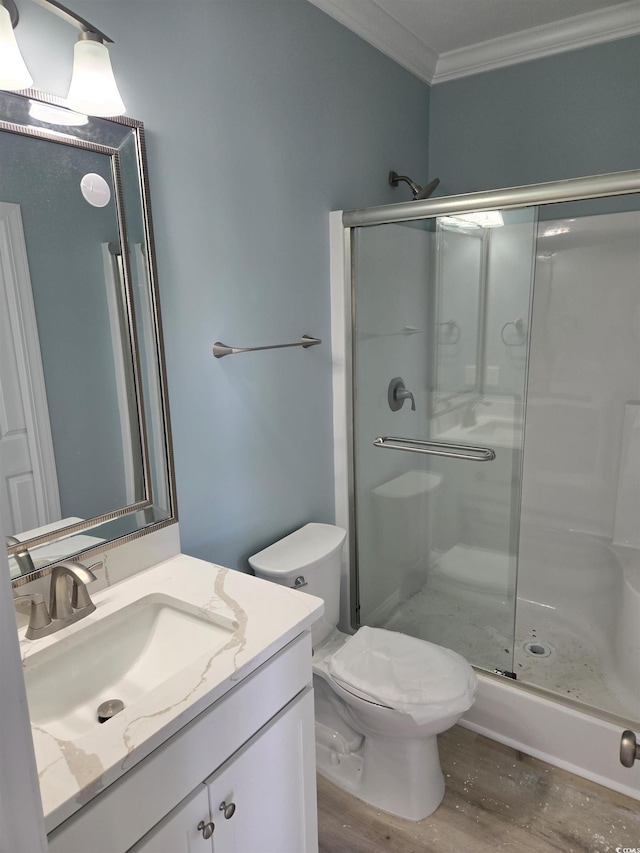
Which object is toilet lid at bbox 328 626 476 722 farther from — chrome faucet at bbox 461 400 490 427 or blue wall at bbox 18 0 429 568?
chrome faucet at bbox 461 400 490 427

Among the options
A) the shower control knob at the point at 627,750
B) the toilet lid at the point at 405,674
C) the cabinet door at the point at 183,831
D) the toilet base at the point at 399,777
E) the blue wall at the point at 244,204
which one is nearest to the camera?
the cabinet door at the point at 183,831

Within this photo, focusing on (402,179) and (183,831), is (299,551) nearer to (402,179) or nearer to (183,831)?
(183,831)

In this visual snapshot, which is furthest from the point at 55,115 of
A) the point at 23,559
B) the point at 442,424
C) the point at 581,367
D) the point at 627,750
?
the point at 581,367

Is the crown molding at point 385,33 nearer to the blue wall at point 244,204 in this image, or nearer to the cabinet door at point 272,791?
the blue wall at point 244,204

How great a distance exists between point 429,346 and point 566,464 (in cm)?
85

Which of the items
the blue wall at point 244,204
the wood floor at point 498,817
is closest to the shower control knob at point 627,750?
the wood floor at point 498,817

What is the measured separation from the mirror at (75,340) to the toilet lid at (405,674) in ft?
2.44

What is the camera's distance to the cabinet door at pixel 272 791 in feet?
3.74

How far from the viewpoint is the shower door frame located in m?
1.65

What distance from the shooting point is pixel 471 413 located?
217 centimetres

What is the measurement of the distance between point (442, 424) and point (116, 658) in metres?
1.42

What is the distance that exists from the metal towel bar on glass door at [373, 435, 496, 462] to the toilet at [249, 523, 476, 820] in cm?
46

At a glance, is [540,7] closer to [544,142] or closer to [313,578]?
[544,142]

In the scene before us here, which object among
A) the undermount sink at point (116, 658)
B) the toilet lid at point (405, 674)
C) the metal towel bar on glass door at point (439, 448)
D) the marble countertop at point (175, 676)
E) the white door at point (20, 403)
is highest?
the white door at point (20, 403)
